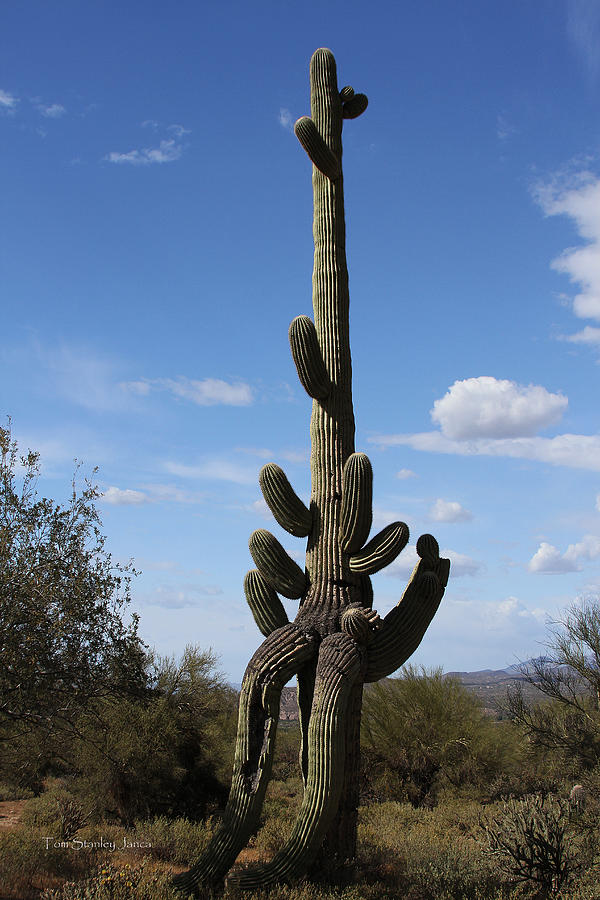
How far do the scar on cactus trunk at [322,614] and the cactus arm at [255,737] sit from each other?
0.01 m

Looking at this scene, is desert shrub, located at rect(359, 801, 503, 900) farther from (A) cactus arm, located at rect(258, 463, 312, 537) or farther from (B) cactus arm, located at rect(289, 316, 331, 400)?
(B) cactus arm, located at rect(289, 316, 331, 400)

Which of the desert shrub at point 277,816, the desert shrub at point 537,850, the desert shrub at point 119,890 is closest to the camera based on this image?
the desert shrub at point 119,890

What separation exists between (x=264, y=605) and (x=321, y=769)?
183cm

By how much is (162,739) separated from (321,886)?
7925mm

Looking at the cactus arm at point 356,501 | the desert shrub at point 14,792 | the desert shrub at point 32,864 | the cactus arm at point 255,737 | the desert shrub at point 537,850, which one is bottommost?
the desert shrub at point 14,792

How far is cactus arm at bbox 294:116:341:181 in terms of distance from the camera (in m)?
8.76

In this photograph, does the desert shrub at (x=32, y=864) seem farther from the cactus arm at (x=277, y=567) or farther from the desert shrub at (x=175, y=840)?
the cactus arm at (x=277, y=567)

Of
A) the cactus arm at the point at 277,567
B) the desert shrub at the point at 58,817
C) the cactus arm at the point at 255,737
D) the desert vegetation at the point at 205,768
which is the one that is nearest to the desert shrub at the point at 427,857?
the desert vegetation at the point at 205,768

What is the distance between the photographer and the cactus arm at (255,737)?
6.76 meters

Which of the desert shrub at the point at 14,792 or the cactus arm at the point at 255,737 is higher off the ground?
the cactus arm at the point at 255,737

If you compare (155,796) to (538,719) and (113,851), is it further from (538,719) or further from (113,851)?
(538,719)

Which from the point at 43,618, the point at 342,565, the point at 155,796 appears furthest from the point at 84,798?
the point at 342,565

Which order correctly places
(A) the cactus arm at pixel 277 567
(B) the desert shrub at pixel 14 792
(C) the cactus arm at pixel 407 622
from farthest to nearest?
(B) the desert shrub at pixel 14 792, (A) the cactus arm at pixel 277 567, (C) the cactus arm at pixel 407 622

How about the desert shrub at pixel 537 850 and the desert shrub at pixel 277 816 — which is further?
the desert shrub at pixel 277 816
